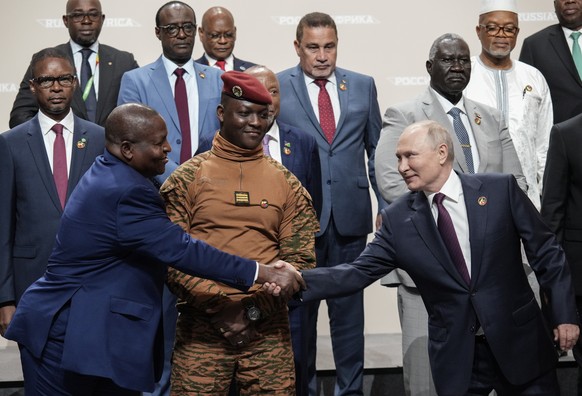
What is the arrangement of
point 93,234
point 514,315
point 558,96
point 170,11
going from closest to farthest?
point 93,234 → point 514,315 → point 170,11 → point 558,96

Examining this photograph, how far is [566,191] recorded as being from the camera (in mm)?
5008

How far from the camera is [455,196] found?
13.5ft

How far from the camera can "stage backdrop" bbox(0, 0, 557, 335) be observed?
22.9 ft

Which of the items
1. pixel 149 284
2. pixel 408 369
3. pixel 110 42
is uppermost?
pixel 110 42

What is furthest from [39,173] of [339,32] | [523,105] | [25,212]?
[339,32]

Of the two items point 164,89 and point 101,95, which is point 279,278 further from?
point 101,95

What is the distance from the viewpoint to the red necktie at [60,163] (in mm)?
4883

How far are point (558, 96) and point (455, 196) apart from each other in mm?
2342

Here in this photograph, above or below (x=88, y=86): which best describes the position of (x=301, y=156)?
below

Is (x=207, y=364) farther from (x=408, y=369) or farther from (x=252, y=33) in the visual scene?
(x=252, y=33)

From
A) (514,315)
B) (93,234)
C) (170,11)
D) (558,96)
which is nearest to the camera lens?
(93,234)

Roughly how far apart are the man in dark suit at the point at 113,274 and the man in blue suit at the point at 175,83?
1346mm

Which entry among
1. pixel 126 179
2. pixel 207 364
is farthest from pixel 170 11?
pixel 207 364

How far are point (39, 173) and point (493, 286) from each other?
2.17 meters
